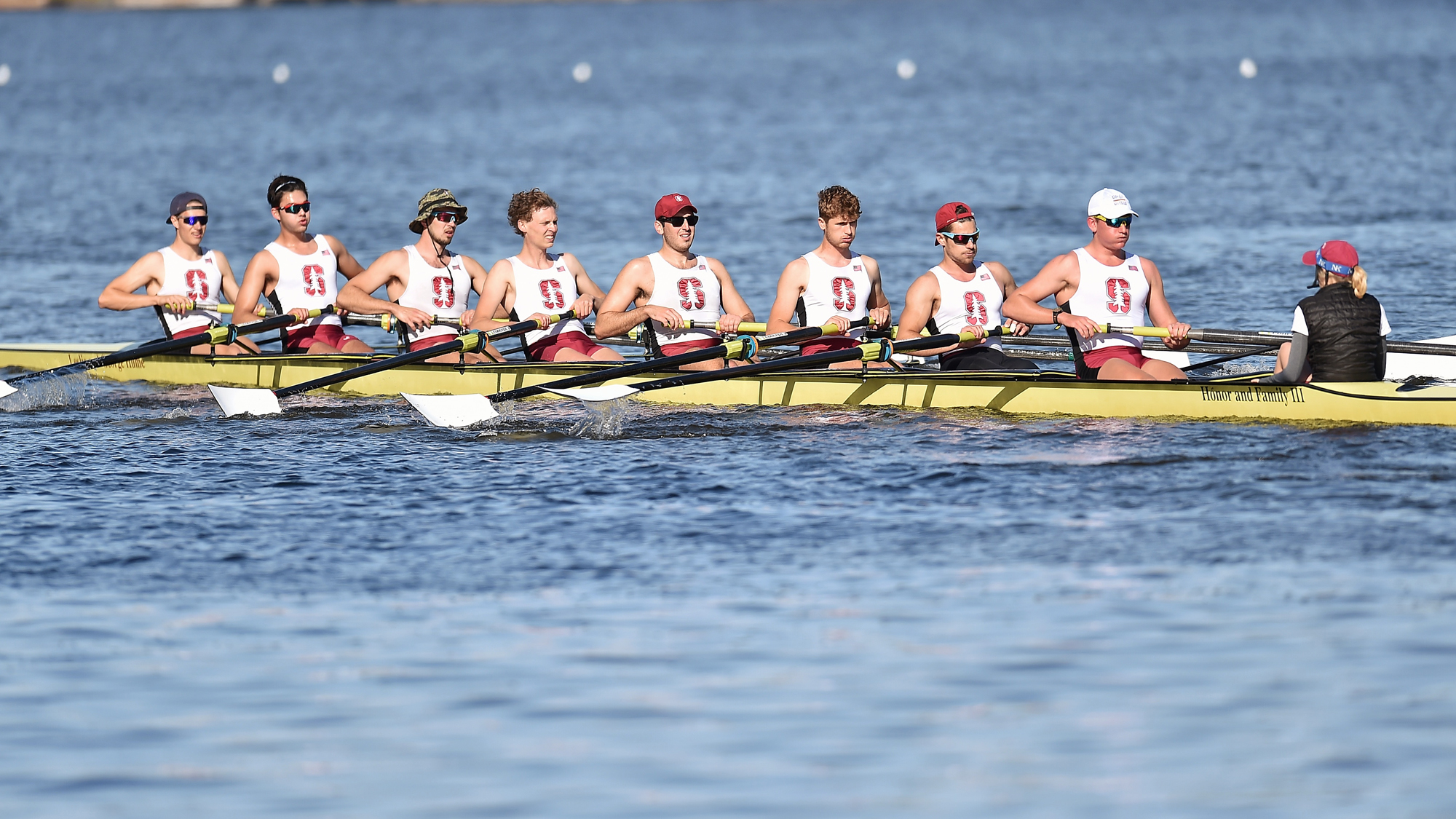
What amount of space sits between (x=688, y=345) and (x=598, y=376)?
0.95 metres

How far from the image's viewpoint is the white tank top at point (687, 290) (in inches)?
546

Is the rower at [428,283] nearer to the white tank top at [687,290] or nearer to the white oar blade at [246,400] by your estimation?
the white oar blade at [246,400]

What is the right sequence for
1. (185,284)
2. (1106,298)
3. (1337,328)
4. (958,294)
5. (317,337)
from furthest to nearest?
(185,284) → (317,337) → (958,294) → (1106,298) → (1337,328)

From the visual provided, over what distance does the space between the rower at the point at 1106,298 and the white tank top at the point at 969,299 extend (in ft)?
1.20

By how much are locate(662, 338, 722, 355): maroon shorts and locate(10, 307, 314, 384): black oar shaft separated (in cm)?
295

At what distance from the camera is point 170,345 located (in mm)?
15172

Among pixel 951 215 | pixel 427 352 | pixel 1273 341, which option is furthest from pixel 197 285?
pixel 1273 341

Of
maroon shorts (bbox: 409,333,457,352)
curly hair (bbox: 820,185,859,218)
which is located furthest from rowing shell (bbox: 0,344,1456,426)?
curly hair (bbox: 820,185,859,218)

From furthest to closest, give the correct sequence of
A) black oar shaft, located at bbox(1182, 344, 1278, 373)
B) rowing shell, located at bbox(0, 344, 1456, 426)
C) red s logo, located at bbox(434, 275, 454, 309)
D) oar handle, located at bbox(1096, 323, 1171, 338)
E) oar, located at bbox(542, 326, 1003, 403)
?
red s logo, located at bbox(434, 275, 454, 309), black oar shaft, located at bbox(1182, 344, 1278, 373), oar, located at bbox(542, 326, 1003, 403), oar handle, located at bbox(1096, 323, 1171, 338), rowing shell, located at bbox(0, 344, 1456, 426)

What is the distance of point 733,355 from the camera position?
13.4 m

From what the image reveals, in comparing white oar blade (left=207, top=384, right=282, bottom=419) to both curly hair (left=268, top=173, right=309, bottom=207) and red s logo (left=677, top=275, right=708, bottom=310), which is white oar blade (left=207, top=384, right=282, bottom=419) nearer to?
curly hair (left=268, top=173, right=309, bottom=207)

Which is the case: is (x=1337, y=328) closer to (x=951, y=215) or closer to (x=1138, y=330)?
(x=1138, y=330)

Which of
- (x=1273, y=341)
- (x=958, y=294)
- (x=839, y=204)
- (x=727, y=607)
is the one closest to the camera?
(x=727, y=607)

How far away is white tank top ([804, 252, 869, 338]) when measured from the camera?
13.6 m
